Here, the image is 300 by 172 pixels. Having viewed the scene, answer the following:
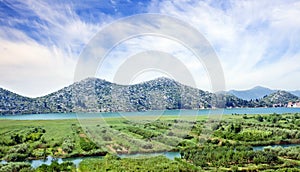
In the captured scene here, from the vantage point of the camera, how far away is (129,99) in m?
5.86

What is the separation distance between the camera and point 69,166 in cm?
866

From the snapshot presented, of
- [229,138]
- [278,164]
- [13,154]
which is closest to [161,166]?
[278,164]

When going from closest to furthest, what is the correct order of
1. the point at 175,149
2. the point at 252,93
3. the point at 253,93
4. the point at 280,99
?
the point at 175,149
the point at 280,99
the point at 252,93
the point at 253,93

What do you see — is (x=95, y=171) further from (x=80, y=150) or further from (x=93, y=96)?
(x=93, y=96)

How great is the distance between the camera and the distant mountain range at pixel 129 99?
4.27 metres

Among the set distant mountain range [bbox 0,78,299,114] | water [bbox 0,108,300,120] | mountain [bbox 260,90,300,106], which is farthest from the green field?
mountain [bbox 260,90,300,106]

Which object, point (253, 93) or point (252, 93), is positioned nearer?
point (252, 93)

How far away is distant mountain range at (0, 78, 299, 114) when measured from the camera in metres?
4.27

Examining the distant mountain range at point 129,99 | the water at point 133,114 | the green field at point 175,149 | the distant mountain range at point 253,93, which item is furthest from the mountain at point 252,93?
the green field at point 175,149

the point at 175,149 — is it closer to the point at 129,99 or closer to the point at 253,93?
the point at 129,99

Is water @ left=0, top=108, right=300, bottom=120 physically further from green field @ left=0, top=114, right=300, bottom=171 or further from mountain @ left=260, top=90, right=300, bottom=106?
mountain @ left=260, top=90, right=300, bottom=106

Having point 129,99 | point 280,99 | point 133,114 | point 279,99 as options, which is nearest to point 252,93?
point 279,99

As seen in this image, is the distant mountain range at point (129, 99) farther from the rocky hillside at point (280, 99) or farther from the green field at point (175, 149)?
the green field at point (175, 149)

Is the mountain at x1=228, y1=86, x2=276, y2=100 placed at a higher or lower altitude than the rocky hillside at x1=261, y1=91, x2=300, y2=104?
higher
